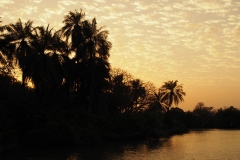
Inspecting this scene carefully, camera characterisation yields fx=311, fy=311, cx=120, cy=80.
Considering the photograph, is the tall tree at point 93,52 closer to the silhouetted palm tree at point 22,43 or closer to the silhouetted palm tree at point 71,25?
the silhouetted palm tree at point 71,25

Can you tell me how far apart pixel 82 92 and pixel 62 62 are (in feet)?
23.2

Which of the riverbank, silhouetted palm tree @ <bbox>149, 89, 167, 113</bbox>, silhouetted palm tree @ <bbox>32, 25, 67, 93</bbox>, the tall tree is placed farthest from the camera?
silhouetted palm tree @ <bbox>149, 89, 167, 113</bbox>

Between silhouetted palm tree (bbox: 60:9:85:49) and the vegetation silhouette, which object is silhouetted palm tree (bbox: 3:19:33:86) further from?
silhouetted palm tree (bbox: 60:9:85:49)

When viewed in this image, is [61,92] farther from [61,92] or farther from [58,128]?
[58,128]

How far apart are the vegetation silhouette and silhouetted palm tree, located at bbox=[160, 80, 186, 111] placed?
27.7 m

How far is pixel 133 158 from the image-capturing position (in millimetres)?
26875

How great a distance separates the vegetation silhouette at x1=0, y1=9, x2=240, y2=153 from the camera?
33.9 meters

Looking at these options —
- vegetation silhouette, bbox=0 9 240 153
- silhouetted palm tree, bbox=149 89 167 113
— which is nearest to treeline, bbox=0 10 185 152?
vegetation silhouette, bbox=0 9 240 153

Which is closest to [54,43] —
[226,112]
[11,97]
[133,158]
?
[11,97]

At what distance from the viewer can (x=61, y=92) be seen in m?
44.4

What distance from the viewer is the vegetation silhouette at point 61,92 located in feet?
111

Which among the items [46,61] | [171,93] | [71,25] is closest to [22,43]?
[46,61]

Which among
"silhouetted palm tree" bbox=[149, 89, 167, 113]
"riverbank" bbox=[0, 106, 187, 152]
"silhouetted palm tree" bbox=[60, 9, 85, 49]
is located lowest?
"riverbank" bbox=[0, 106, 187, 152]

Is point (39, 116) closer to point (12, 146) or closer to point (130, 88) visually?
point (12, 146)
